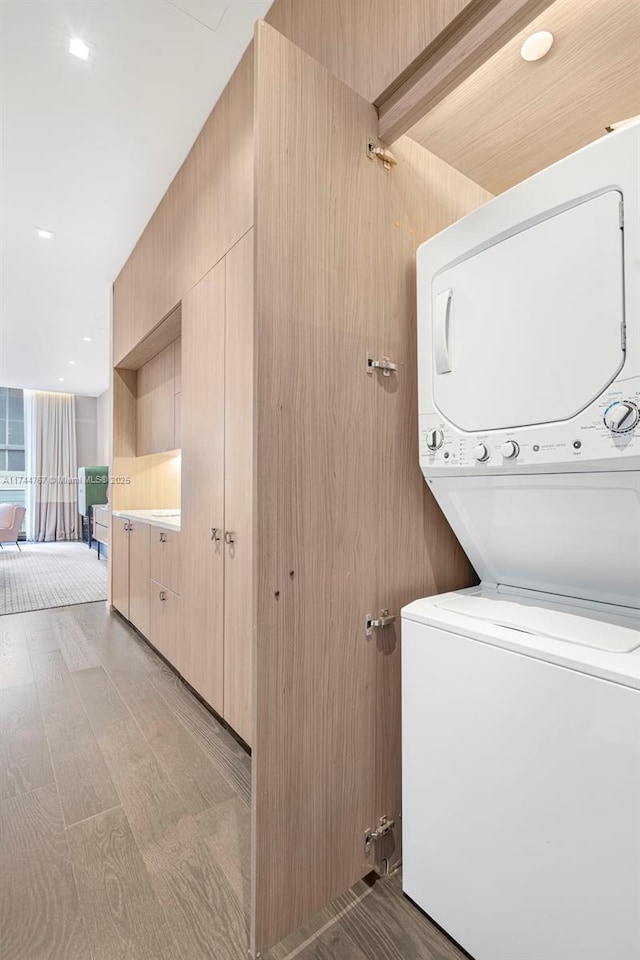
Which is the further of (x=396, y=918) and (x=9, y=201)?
(x=9, y=201)

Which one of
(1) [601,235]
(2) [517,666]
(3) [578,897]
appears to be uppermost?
(1) [601,235]

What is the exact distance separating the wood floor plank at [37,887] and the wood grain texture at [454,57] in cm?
230

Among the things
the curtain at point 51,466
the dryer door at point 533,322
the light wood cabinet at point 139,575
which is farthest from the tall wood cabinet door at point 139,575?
the curtain at point 51,466

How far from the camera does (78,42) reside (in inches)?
68.2

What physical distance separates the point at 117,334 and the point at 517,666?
3874 millimetres

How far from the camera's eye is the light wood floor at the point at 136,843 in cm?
108

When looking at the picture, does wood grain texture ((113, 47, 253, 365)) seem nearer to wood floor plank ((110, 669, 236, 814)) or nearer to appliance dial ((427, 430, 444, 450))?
appliance dial ((427, 430, 444, 450))

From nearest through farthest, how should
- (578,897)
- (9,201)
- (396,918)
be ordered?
(578,897), (396,918), (9,201)

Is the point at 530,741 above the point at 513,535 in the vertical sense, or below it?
below

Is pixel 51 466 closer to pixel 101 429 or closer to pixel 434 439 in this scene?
pixel 101 429

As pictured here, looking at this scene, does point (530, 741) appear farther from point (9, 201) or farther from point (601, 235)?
point (9, 201)

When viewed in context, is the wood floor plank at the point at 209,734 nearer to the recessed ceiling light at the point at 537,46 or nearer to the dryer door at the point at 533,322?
the dryer door at the point at 533,322

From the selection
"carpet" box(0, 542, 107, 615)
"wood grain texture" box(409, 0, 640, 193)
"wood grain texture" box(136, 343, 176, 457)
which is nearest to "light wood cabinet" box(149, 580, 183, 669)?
"wood grain texture" box(136, 343, 176, 457)

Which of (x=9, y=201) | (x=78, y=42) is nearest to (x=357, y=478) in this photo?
(x=78, y=42)
